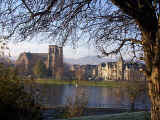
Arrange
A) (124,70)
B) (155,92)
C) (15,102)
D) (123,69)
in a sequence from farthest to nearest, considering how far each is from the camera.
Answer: (124,70)
(123,69)
(15,102)
(155,92)

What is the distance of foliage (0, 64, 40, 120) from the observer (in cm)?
846

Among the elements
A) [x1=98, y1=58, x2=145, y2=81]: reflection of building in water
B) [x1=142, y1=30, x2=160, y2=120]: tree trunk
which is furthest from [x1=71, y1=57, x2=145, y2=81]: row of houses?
[x1=142, y1=30, x2=160, y2=120]: tree trunk

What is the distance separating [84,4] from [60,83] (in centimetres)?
6107

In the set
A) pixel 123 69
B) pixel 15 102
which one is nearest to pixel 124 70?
pixel 123 69

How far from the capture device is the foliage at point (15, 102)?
8.46 m

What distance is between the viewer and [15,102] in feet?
28.3

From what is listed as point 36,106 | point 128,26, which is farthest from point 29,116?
point 128,26

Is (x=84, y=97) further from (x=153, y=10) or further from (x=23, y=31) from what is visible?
(x=153, y=10)

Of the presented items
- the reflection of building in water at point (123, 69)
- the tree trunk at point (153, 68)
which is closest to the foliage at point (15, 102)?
the reflection of building in water at point (123, 69)

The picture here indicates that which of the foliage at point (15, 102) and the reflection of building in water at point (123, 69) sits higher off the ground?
Answer: the reflection of building in water at point (123, 69)

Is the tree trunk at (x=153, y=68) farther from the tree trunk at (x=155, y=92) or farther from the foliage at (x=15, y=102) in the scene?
the foliage at (x=15, y=102)

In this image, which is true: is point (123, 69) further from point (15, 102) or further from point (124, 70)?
point (15, 102)

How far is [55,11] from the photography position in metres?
6.68

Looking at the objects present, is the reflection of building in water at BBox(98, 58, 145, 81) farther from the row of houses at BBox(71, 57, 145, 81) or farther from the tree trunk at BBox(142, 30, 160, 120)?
the tree trunk at BBox(142, 30, 160, 120)
